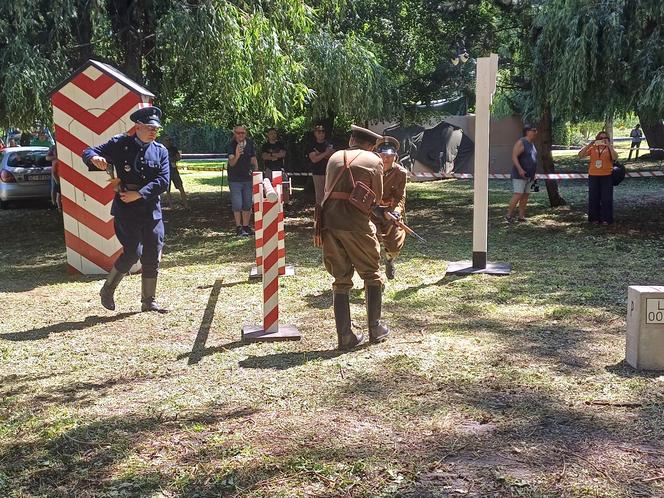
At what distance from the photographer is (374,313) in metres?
6.50

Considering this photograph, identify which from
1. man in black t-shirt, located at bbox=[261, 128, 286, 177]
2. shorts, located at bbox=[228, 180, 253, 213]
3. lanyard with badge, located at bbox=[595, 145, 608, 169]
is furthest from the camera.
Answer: man in black t-shirt, located at bbox=[261, 128, 286, 177]

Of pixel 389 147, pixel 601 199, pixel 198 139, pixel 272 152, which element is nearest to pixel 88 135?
pixel 389 147

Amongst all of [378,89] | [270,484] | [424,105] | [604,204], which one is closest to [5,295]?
[270,484]

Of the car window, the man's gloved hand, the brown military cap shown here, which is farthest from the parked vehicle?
the man's gloved hand

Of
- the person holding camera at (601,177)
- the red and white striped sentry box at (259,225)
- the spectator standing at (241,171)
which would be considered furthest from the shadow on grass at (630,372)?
the person holding camera at (601,177)

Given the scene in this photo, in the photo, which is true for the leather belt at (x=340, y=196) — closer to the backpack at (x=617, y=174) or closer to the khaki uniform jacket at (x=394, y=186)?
the khaki uniform jacket at (x=394, y=186)

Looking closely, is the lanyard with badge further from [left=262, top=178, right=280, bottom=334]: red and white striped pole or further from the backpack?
[left=262, top=178, right=280, bottom=334]: red and white striped pole

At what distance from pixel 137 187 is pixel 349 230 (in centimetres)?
245

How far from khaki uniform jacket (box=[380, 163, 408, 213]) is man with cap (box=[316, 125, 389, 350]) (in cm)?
147

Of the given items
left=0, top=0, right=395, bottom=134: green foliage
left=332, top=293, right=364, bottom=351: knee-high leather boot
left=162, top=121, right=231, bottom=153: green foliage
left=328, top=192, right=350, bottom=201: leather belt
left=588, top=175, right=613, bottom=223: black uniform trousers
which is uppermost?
left=0, top=0, right=395, bottom=134: green foliage

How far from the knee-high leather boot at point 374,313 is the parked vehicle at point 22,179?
46.0 feet

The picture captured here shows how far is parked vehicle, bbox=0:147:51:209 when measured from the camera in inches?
724

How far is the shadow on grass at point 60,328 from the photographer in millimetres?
6996

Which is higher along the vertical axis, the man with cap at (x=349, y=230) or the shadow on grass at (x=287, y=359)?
the man with cap at (x=349, y=230)
